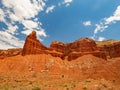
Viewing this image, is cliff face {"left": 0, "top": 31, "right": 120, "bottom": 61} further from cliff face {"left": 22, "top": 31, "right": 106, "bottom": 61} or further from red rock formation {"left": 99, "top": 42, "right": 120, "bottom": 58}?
red rock formation {"left": 99, "top": 42, "right": 120, "bottom": 58}

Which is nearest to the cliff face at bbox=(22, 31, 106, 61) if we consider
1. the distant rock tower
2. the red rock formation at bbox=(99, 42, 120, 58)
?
the distant rock tower

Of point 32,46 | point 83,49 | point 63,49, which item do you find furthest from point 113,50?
point 32,46

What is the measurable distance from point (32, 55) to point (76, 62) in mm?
15708

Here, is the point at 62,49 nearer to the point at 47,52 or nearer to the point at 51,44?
the point at 51,44

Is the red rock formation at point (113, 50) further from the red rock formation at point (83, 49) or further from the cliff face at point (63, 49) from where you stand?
the red rock formation at point (83, 49)

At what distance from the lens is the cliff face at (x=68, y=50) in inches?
3233

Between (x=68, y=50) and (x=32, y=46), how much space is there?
17.2 metres

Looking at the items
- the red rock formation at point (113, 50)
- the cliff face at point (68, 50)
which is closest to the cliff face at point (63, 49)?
the cliff face at point (68, 50)

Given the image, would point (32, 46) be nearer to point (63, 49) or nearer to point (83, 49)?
point (63, 49)

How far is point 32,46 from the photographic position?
8250cm

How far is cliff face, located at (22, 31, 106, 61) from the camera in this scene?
269 feet

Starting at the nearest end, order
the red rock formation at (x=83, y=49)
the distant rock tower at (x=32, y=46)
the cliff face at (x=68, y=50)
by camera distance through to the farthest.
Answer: the distant rock tower at (x=32, y=46) < the cliff face at (x=68, y=50) < the red rock formation at (x=83, y=49)

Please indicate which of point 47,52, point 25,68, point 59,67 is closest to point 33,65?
point 25,68

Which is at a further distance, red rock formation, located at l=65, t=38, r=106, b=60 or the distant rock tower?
red rock formation, located at l=65, t=38, r=106, b=60
